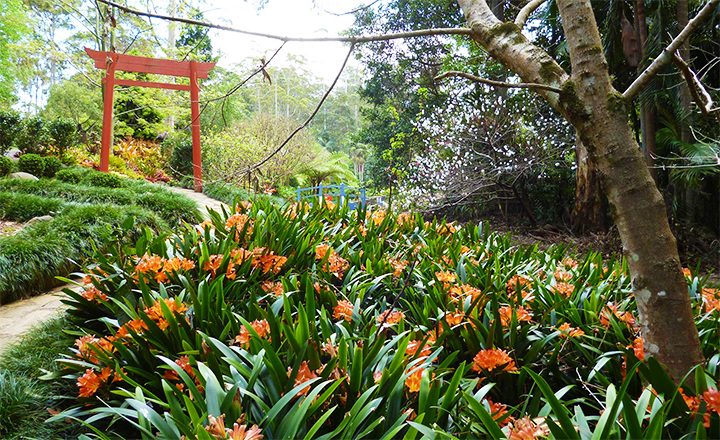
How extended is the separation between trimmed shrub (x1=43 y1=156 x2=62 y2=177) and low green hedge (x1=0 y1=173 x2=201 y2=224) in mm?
2251

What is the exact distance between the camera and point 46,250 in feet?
11.3

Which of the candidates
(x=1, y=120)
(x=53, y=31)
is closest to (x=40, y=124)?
(x=1, y=120)

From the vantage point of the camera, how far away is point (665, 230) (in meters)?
1.10

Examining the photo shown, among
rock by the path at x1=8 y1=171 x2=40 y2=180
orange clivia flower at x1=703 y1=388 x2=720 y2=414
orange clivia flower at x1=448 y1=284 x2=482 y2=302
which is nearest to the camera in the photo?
orange clivia flower at x1=703 y1=388 x2=720 y2=414

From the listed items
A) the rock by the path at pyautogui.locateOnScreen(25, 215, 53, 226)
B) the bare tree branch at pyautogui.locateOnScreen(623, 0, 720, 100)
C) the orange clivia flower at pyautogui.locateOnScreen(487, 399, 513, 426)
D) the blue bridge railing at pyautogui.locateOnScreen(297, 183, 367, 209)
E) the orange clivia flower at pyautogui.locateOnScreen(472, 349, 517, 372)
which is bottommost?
the orange clivia flower at pyautogui.locateOnScreen(487, 399, 513, 426)

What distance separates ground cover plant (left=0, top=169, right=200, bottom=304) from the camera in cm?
321

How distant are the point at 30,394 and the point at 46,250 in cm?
245

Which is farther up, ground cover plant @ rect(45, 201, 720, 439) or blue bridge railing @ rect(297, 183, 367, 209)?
blue bridge railing @ rect(297, 183, 367, 209)

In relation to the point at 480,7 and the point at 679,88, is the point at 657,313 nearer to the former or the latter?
the point at 480,7

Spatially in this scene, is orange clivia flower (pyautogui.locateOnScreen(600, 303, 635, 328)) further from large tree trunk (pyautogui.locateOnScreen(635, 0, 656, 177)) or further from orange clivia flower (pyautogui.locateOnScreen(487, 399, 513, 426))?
large tree trunk (pyautogui.locateOnScreen(635, 0, 656, 177))

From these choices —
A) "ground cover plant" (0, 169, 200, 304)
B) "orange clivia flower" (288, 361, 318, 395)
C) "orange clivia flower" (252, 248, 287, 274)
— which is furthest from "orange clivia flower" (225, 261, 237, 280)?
"orange clivia flower" (288, 361, 318, 395)

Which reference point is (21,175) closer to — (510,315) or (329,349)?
(329,349)

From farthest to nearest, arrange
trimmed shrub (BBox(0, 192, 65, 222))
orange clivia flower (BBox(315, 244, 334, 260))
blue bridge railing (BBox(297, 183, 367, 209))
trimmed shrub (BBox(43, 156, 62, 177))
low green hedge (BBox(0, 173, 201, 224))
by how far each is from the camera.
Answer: trimmed shrub (BBox(43, 156, 62, 177)), low green hedge (BBox(0, 173, 201, 224)), trimmed shrub (BBox(0, 192, 65, 222)), blue bridge railing (BBox(297, 183, 367, 209)), orange clivia flower (BBox(315, 244, 334, 260))

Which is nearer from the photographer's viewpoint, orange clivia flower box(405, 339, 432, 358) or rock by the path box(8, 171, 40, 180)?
orange clivia flower box(405, 339, 432, 358)
